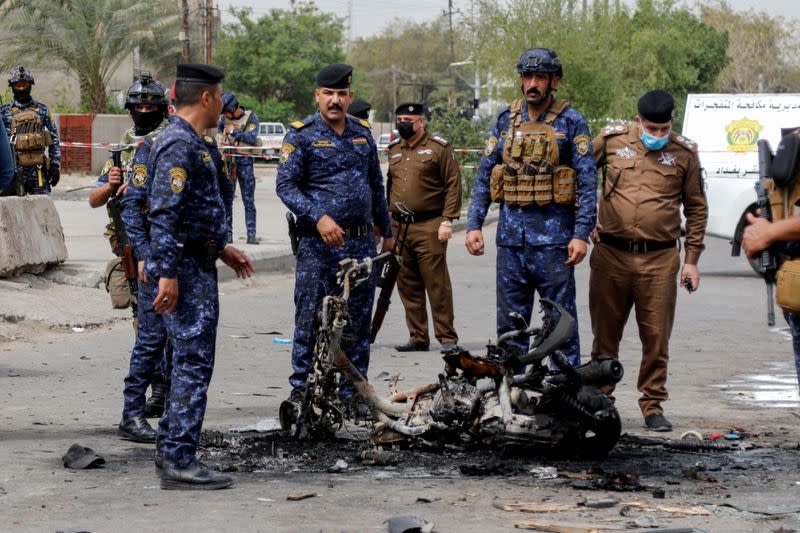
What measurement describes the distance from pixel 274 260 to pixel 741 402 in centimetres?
908

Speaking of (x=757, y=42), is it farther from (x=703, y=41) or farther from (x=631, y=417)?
(x=631, y=417)

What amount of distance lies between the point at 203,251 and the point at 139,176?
3.83ft

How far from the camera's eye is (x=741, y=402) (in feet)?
29.6

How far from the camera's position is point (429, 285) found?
11555 mm

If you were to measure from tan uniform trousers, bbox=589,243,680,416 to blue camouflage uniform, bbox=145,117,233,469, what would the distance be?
2.84 metres

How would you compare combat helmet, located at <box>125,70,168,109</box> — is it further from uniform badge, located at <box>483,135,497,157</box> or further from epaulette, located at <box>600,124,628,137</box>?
epaulette, located at <box>600,124,628,137</box>

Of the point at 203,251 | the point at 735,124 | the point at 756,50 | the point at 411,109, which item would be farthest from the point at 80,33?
the point at 756,50

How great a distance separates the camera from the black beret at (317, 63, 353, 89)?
25.3 feet

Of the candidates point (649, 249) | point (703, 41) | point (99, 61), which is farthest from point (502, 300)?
point (703, 41)

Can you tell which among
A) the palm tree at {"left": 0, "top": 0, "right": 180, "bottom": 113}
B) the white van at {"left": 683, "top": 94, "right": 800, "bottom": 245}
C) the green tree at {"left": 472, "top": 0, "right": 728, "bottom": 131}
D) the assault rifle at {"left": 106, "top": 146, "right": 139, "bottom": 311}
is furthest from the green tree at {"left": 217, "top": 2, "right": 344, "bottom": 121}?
the assault rifle at {"left": 106, "top": 146, "right": 139, "bottom": 311}

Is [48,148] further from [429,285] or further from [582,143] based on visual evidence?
[582,143]

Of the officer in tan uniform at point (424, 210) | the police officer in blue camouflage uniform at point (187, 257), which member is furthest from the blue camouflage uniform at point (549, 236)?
the officer in tan uniform at point (424, 210)

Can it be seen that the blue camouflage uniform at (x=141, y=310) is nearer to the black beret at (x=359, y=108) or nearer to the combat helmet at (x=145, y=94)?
the combat helmet at (x=145, y=94)

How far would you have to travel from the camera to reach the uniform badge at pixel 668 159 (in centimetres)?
812
